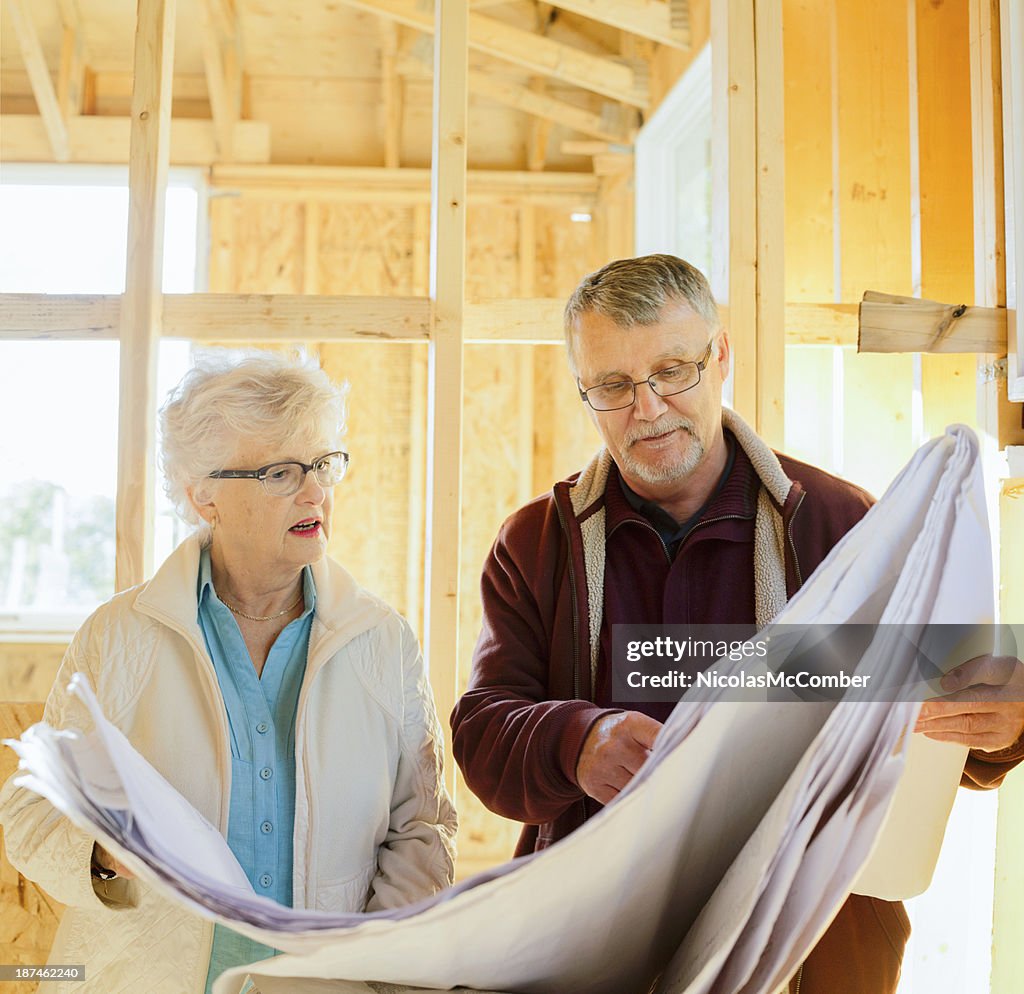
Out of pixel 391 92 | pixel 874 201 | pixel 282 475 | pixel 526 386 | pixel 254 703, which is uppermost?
pixel 391 92

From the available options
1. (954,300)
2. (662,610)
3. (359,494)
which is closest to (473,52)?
(359,494)

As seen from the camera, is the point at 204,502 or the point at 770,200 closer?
the point at 204,502

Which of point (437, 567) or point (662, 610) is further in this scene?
point (437, 567)

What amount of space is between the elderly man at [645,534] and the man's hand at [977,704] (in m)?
0.45

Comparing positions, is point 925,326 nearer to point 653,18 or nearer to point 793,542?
point 793,542

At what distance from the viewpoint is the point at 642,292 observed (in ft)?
4.46

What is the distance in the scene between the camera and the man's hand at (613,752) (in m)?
0.96

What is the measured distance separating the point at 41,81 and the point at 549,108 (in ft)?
7.98

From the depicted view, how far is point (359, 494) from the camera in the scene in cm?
529

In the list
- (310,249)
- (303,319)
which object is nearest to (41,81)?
(310,249)

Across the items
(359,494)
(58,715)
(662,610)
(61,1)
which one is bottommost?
(58,715)

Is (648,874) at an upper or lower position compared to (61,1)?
lower

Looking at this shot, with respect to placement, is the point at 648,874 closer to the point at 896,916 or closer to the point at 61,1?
the point at 896,916

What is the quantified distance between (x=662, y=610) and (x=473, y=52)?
4761 mm
